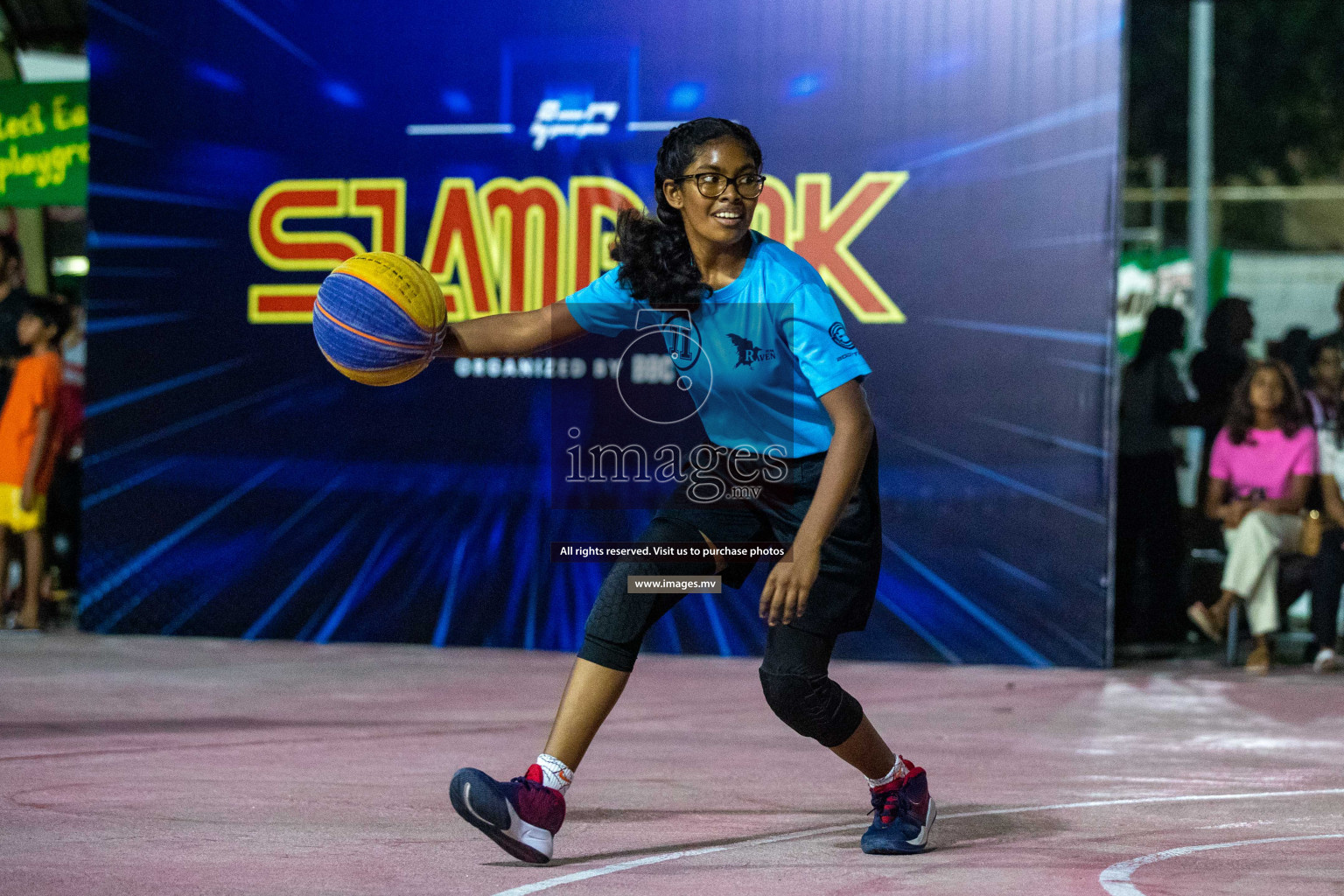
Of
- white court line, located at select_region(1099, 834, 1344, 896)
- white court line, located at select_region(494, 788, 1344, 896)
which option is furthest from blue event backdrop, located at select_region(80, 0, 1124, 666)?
white court line, located at select_region(1099, 834, 1344, 896)

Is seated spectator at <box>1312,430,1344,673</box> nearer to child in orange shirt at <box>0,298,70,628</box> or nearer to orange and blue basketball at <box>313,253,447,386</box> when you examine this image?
orange and blue basketball at <box>313,253,447,386</box>

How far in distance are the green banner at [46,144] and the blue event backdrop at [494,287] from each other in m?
0.86

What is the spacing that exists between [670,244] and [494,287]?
18.1 feet

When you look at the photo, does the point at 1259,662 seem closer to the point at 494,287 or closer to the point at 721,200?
the point at 494,287

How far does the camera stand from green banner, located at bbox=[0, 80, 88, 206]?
11.6 metres

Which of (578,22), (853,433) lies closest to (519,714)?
(853,433)

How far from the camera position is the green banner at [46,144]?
11562 millimetres

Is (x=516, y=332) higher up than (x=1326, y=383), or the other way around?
(x=516, y=332)

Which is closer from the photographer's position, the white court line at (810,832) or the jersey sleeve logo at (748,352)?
the white court line at (810,832)

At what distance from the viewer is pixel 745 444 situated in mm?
4824

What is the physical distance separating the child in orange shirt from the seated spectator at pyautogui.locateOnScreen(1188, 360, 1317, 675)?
7237mm

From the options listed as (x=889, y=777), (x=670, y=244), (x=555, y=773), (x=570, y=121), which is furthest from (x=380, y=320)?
(x=570, y=121)

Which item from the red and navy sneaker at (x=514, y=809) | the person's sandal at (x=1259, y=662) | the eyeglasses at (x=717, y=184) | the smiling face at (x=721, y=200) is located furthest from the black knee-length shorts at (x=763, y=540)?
the person's sandal at (x=1259, y=662)

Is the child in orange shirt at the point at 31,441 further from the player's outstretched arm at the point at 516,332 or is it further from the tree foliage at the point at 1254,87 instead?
the tree foliage at the point at 1254,87
